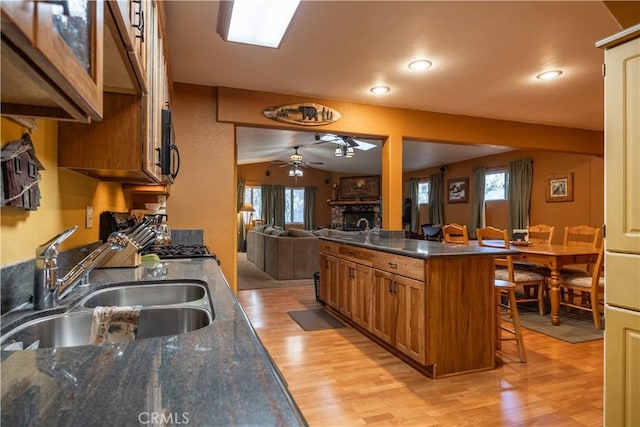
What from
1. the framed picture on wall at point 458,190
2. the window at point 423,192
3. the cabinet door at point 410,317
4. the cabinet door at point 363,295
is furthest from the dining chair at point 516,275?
the window at point 423,192

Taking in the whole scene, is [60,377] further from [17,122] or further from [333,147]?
[333,147]

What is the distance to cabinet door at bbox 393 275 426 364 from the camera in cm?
246

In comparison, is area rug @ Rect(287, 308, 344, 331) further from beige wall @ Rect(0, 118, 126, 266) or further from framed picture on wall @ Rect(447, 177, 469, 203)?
framed picture on wall @ Rect(447, 177, 469, 203)

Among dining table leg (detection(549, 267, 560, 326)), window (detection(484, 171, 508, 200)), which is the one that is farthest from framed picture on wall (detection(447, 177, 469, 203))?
dining table leg (detection(549, 267, 560, 326))

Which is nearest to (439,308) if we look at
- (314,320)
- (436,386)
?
(436,386)

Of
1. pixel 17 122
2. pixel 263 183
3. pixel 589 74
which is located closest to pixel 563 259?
pixel 589 74

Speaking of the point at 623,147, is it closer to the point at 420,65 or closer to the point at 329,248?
the point at 420,65

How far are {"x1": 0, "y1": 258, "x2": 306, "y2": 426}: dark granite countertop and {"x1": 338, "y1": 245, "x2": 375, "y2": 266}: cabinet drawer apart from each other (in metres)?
2.40

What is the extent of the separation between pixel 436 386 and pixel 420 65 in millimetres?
2430

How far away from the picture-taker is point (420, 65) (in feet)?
9.70

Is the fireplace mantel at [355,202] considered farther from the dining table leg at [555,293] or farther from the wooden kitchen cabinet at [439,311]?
the wooden kitchen cabinet at [439,311]

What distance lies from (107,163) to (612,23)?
3048 mm

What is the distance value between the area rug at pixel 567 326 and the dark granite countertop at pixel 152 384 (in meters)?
3.49

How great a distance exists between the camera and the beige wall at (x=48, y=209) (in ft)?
3.13
